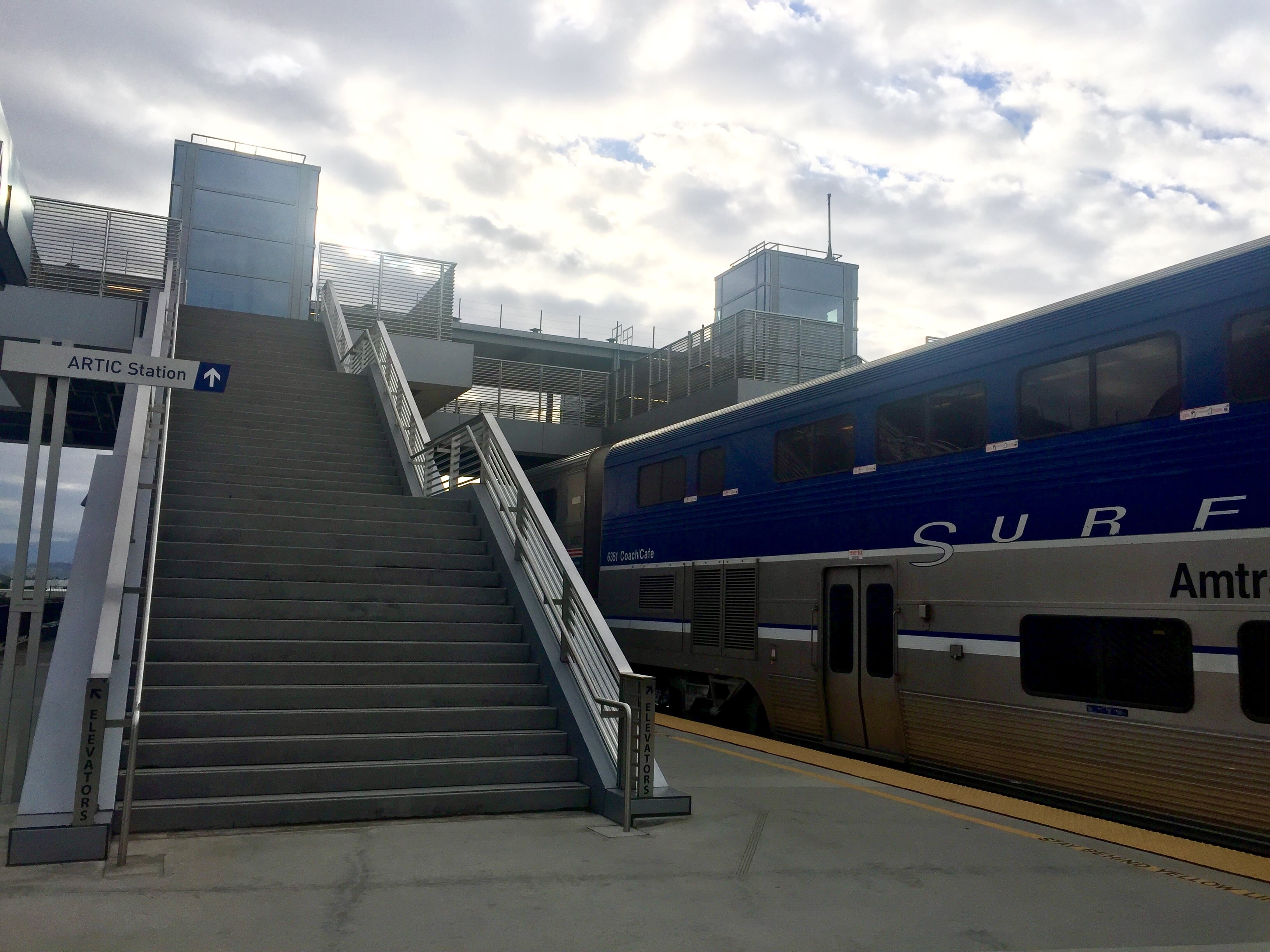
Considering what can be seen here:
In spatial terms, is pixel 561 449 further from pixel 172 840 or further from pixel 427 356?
pixel 172 840

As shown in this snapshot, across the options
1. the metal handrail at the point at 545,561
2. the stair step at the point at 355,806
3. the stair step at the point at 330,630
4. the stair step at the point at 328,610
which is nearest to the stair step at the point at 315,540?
the metal handrail at the point at 545,561

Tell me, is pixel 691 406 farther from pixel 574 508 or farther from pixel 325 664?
pixel 325 664

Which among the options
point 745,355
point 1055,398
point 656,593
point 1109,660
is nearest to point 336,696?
point 1109,660

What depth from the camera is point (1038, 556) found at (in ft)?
26.3

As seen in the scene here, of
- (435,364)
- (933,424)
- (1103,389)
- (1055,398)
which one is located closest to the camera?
(1103,389)

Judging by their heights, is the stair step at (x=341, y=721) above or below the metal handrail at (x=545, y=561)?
below

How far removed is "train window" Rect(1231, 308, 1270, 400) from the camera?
6625 millimetres

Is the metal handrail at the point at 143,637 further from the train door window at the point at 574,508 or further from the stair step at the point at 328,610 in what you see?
the train door window at the point at 574,508

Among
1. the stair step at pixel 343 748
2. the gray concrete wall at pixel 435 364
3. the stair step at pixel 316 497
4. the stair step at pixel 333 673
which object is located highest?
the gray concrete wall at pixel 435 364

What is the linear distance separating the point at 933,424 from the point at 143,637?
21.3ft

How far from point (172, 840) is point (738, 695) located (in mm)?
7298

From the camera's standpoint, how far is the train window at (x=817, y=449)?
404 inches

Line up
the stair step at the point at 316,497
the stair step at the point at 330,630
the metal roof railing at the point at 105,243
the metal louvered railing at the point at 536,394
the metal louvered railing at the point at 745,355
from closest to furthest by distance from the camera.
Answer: the stair step at the point at 330,630 < the stair step at the point at 316,497 < the metal roof railing at the point at 105,243 < the metal louvered railing at the point at 745,355 < the metal louvered railing at the point at 536,394

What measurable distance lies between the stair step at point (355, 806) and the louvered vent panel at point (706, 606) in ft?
16.7
